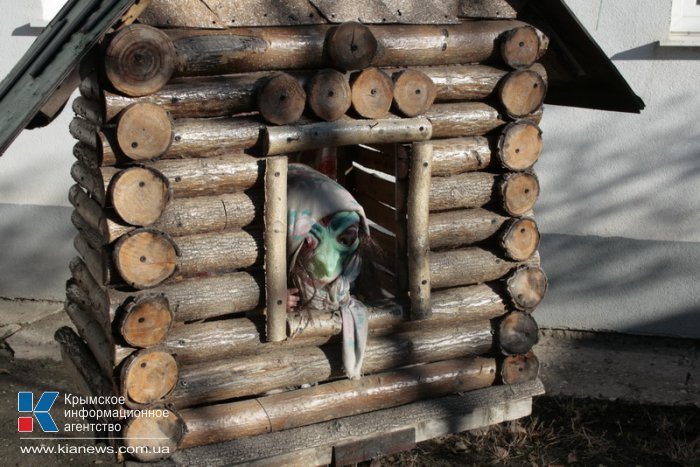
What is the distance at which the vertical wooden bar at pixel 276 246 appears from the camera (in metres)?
4.39

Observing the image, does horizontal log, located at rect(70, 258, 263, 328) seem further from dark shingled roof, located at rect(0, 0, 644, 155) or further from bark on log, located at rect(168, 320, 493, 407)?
dark shingled roof, located at rect(0, 0, 644, 155)

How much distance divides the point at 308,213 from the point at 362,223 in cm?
35

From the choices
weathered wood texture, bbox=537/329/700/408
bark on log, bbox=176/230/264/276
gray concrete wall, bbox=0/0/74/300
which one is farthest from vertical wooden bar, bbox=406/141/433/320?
gray concrete wall, bbox=0/0/74/300

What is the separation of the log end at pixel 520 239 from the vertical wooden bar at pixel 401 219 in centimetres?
58

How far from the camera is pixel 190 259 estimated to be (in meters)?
4.34

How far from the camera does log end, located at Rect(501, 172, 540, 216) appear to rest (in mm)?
4988

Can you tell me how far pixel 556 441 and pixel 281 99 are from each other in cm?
315

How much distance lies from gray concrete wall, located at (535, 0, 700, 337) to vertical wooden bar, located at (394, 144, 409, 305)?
2780mm

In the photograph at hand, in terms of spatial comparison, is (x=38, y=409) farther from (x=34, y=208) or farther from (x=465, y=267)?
(x=465, y=267)

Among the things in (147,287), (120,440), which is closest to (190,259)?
(147,287)

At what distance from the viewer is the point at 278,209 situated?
4422 mm

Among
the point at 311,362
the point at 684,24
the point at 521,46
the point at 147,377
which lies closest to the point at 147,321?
the point at 147,377

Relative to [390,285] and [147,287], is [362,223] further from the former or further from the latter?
[147,287]

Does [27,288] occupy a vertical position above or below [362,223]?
below
